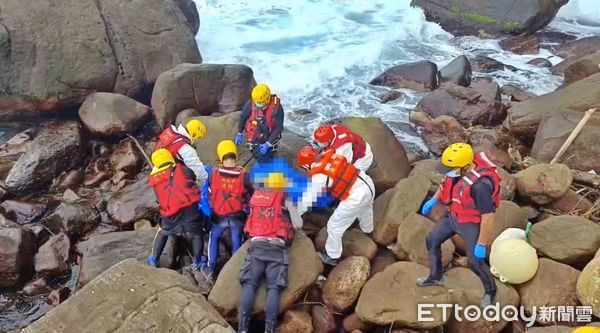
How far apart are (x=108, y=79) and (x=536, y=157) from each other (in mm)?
7656

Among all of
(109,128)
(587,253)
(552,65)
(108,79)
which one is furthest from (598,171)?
(108,79)

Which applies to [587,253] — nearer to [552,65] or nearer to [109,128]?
[109,128]

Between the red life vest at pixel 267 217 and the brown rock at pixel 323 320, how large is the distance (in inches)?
34.8

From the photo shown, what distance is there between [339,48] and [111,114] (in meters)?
7.19

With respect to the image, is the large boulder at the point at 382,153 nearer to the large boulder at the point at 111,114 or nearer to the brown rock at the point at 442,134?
the brown rock at the point at 442,134

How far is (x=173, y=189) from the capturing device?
6168 mm

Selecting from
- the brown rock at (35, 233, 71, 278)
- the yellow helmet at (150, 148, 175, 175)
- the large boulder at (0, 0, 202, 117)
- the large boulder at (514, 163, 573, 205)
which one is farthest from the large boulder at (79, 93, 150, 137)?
the large boulder at (514, 163, 573, 205)

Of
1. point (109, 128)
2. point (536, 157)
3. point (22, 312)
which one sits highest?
point (536, 157)

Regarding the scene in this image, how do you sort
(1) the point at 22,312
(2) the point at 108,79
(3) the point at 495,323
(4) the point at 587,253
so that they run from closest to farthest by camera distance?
(3) the point at 495,323 < (4) the point at 587,253 < (1) the point at 22,312 < (2) the point at 108,79

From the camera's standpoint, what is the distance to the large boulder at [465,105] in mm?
10414

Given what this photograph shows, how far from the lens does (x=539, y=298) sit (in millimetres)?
5727

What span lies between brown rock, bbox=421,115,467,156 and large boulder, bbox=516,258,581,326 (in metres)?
4.13

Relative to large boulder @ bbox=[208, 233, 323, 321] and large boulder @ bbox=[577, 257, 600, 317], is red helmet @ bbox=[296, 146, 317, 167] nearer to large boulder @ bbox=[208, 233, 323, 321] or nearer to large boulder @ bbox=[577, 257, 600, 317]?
large boulder @ bbox=[208, 233, 323, 321]

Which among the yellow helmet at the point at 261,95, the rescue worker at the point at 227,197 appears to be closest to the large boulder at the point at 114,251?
the rescue worker at the point at 227,197
